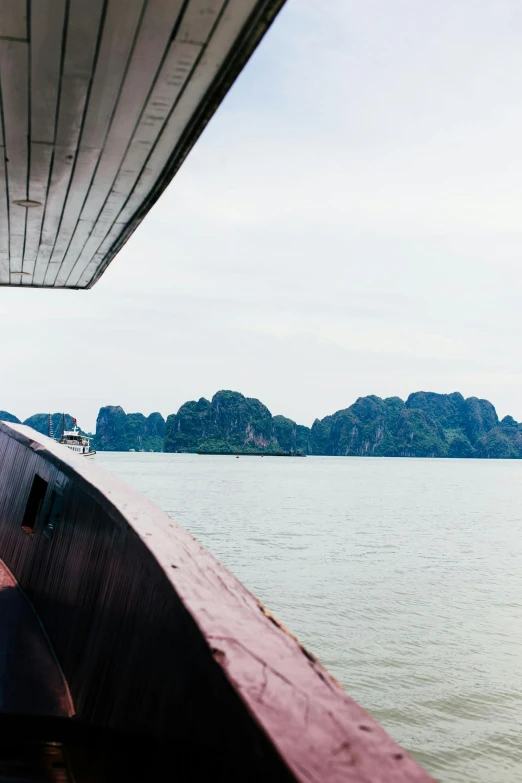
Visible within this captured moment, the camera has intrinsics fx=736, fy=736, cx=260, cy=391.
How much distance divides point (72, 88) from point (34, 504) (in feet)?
7.11

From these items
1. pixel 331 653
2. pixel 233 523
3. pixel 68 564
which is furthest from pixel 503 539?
pixel 68 564

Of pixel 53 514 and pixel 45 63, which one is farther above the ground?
pixel 45 63

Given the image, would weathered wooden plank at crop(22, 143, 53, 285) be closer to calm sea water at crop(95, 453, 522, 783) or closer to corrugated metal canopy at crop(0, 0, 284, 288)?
corrugated metal canopy at crop(0, 0, 284, 288)

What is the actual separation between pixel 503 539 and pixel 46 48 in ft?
114

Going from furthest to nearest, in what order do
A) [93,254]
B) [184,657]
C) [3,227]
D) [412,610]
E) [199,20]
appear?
1. [412,610]
2. [93,254]
3. [3,227]
4. [199,20]
5. [184,657]

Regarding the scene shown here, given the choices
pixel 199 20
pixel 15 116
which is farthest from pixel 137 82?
pixel 15 116

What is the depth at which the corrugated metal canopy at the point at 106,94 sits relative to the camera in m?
2.86

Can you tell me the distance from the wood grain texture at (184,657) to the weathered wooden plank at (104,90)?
1.75 metres

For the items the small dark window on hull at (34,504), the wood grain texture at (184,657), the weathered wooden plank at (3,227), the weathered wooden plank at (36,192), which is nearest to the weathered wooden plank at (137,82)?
the weathered wooden plank at (36,192)

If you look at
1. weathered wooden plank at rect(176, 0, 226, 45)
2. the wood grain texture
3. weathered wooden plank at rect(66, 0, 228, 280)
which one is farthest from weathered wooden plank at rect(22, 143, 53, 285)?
the wood grain texture

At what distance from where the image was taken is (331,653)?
13.9 meters

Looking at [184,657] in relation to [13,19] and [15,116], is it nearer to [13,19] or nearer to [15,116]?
[13,19]

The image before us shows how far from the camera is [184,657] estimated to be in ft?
4.50

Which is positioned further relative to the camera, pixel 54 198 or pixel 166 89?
pixel 54 198
